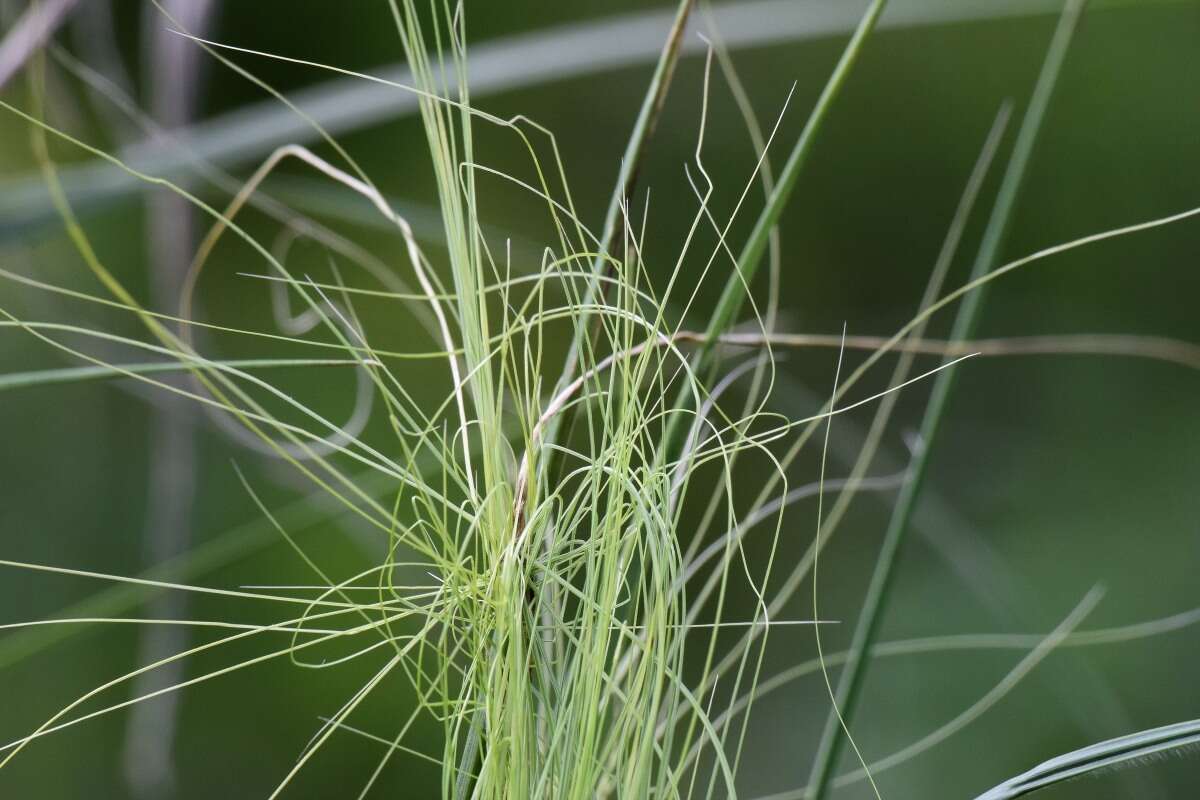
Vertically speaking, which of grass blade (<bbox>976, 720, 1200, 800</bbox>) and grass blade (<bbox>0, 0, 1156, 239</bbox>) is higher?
grass blade (<bbox>0, 0, 1156, 239</bbox>)

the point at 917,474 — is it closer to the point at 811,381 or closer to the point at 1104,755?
the point at 1104,755

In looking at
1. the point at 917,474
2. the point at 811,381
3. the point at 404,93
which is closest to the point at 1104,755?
the point at 917,474

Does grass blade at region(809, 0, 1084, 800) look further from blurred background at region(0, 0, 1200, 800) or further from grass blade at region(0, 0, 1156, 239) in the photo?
blurred background at region(0, 0, 1200, 800)


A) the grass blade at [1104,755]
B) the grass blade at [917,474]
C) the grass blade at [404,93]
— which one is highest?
the grass blade at [404,93]

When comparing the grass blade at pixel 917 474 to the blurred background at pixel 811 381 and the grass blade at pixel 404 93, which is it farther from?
the blurred background at pixel 811 381

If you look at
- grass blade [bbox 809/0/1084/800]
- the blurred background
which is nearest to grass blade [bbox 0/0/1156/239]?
grass blade [bbox 809/0/1084/800]

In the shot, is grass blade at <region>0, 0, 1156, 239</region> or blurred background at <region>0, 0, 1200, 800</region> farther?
→ blurred background at <region>0, 0, 1200, 800</region>

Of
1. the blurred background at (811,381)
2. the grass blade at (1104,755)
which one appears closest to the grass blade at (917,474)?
the grass blade at (1104,755)

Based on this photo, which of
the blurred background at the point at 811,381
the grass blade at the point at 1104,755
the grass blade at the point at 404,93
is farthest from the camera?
the blurred background at the point at 811,381

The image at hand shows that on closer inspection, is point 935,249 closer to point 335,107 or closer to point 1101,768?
point 335,107

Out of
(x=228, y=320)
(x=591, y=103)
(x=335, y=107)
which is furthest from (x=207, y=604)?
(x=335, y=107)
